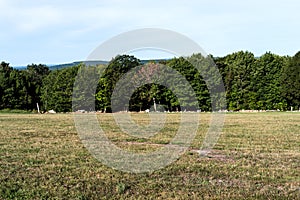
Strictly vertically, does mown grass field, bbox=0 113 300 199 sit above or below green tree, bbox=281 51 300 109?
below

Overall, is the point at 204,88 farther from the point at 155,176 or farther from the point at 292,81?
the point at 155,176

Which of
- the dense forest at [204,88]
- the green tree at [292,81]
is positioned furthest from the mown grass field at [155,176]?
the green tree at [292,81]

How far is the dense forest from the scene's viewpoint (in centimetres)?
7125

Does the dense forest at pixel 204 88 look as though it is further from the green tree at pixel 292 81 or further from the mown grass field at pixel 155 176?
the mown grass field at pixel 155 176

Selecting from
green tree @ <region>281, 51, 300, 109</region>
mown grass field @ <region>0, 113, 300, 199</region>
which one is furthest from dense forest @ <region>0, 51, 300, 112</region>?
mown grass field @ <region>0, 113, 300, 199</region>

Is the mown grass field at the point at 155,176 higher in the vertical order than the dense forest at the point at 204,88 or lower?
lower

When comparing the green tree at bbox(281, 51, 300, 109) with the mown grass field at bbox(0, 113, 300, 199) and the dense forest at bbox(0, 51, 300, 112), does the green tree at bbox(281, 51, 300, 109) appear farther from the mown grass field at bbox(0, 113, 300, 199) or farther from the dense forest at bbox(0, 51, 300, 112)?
the mown grass field at bbox(0, 113, 300, 199)

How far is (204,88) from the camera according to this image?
74.2 m

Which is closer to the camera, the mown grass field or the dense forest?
the mown grass field

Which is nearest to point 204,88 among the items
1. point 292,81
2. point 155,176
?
point 292,81

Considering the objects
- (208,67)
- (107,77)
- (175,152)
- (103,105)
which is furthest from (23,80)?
(175,152)

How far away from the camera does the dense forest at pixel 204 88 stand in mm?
71250

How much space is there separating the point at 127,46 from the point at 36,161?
6028mm

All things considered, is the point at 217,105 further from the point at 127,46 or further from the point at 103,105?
the point at 127,46
